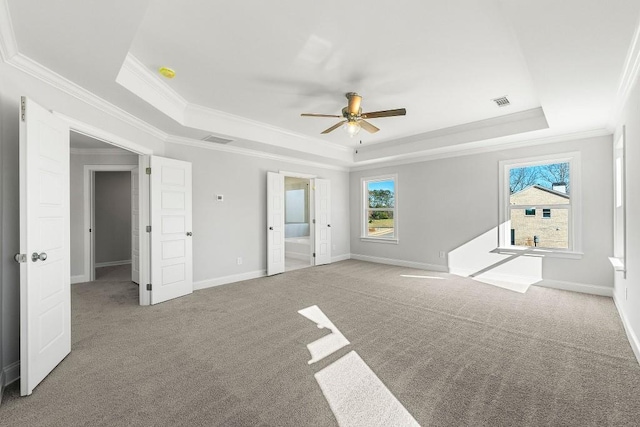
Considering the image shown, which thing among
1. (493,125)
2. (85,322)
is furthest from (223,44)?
(493,125)

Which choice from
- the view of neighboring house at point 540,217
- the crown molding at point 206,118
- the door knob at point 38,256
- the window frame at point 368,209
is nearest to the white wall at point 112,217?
the crown molding at point 206,118

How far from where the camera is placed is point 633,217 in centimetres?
268

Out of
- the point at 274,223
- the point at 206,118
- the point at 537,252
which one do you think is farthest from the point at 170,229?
the point at 537,252

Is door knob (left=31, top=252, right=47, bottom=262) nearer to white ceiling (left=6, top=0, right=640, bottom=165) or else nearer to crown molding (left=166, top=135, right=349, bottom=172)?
white ceiling (left=6, top=0, right=640, bottom=165)

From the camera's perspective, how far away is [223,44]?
256 cm

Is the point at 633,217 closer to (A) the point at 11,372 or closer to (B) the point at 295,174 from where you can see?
(B) the point at 295,174

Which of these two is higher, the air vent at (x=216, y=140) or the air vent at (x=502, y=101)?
the air vent at (x=502, y=101)

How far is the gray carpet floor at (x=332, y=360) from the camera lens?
1834 millimetres

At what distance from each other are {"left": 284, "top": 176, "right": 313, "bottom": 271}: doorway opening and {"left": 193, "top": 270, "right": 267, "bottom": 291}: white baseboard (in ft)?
2.78

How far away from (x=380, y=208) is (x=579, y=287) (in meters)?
3.89

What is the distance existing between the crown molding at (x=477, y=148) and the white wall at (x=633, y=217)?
1.34 meters

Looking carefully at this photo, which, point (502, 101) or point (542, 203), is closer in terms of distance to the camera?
point (502, 101)

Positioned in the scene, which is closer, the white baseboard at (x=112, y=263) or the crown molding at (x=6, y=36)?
the crown molding at (x=6, y=36)

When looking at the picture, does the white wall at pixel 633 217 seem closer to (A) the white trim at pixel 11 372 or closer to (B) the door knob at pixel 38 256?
(B) the door knob at pixel 38 256
